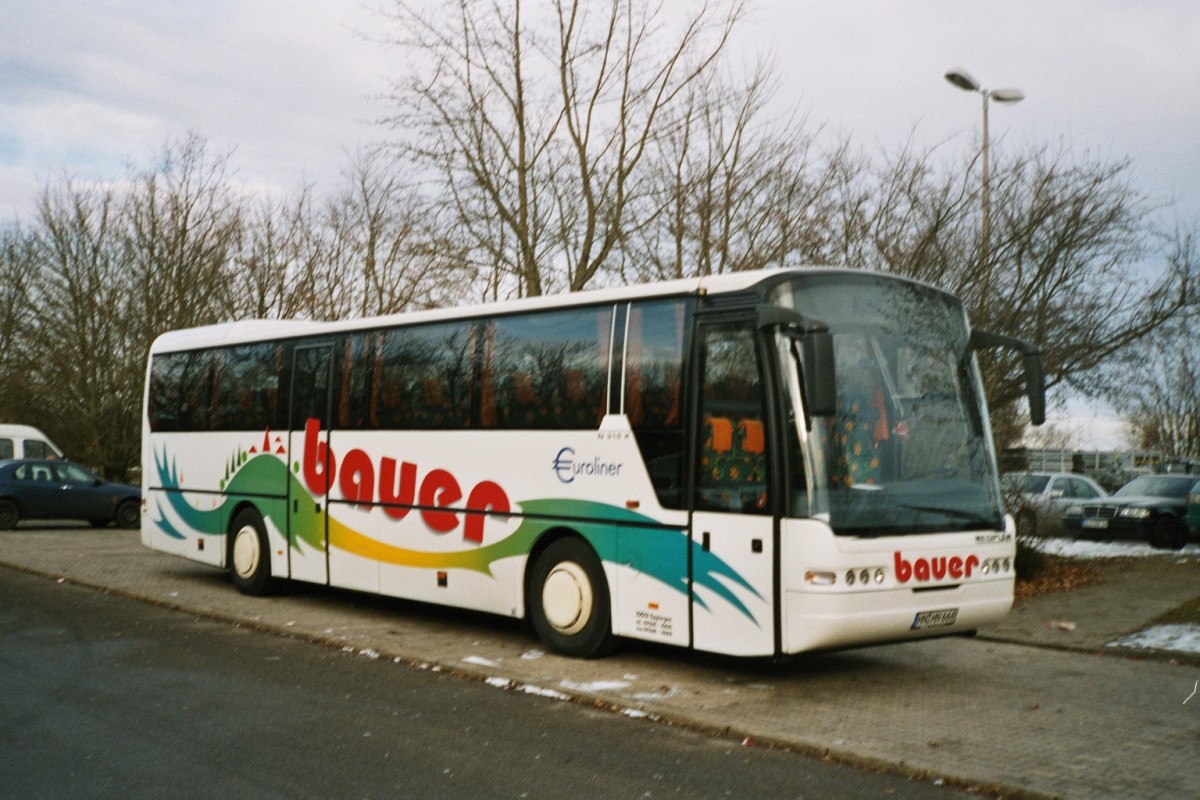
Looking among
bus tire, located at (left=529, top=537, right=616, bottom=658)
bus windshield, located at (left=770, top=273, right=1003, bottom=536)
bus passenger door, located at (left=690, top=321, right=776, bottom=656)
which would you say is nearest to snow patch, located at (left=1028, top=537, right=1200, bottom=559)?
bus windshield, located at (left=770, top=273, right=1003, bottom=536)

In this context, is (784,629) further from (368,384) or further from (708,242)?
(708,242)

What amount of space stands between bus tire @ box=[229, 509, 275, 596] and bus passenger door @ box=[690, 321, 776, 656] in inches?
294

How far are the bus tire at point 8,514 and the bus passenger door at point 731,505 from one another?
22.2 meters

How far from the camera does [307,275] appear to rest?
131 ft

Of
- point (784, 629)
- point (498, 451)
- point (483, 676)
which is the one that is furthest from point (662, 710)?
point (498, 451)

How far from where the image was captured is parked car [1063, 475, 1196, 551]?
83.5 feet

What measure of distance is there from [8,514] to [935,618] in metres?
23.7

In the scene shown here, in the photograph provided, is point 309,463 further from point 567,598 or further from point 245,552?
point 567,598

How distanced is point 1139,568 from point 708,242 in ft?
27.0

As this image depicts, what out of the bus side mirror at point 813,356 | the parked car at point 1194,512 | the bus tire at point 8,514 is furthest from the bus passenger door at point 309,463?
A: the parked car at point 1194,512

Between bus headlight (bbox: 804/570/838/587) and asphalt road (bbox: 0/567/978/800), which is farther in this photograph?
bus headlight (bbox: 804/570/838/587)

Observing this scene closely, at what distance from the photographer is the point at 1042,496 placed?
27.6 meters

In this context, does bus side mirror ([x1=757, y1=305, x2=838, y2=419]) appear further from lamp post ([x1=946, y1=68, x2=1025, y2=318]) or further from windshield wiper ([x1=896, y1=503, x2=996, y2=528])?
lamp post ([x1=946, y1=68, x2=1025, y2=318])

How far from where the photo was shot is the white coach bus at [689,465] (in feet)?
30.3
